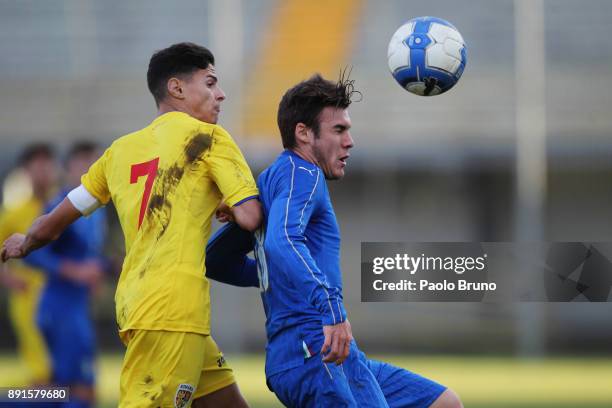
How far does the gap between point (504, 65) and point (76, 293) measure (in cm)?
1230

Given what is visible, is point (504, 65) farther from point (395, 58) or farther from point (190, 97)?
point (190, 97)

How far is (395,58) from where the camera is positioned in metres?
6.22

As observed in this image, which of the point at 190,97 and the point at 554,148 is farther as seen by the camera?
the point at 554,148

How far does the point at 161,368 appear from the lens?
15.2 feet

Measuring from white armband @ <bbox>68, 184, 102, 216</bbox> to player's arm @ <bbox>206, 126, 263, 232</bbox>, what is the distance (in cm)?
74

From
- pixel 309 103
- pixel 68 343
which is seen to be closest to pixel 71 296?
pixel 68 343

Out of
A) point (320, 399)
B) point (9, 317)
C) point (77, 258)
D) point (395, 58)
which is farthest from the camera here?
point (9, 317)

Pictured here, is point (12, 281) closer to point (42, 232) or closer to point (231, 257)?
point (42, 232)

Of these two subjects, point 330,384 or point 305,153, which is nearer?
point 330,384

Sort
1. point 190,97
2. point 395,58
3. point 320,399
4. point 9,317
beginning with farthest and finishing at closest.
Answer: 1. point 9,317
2. point 395,58
3. point 190,97
4. point 320,399

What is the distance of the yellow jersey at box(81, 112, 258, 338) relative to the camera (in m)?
4.66

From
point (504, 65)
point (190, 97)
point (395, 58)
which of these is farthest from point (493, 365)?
point (190, 97)

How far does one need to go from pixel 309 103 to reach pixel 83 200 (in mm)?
1227

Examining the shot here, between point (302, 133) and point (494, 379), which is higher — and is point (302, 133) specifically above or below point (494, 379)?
above
